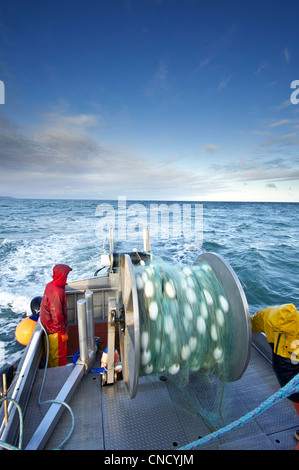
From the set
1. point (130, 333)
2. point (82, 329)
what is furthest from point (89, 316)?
point (130, 333)

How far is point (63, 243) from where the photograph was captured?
62.8 feet

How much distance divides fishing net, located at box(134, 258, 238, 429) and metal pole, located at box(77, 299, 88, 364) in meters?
0.87

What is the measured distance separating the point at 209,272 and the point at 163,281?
0.66 metres

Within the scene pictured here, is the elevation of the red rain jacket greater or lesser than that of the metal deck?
greater

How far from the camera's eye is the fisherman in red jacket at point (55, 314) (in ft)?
13.3

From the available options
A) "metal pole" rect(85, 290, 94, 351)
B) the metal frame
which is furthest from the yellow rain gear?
"metal pole" rect(85, 290, 94, 351)

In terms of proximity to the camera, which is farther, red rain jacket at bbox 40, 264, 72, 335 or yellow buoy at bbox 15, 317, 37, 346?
yellow buoy at bbox 15, 317, 37, 346

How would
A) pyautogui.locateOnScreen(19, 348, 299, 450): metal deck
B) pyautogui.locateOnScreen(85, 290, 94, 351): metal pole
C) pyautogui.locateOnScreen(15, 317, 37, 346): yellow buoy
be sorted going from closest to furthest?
pyautogui.locateOnScreen(19, 348, 299, 450): metal deck → pyautogui.locateOnScreen(85, 290, 94, 351): metal pole → pyautogui.locateOnScreen(15, 317, 37, 346): yellow buoy

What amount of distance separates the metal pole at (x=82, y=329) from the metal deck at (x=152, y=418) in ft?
0.96

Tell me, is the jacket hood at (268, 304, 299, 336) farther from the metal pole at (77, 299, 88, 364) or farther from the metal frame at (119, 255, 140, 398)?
the metal pole at (77, 299, 88, 364)

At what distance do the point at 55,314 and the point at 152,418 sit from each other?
7.09ft

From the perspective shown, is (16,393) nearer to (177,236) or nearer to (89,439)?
(89,439)

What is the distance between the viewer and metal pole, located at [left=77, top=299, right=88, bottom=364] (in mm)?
3158

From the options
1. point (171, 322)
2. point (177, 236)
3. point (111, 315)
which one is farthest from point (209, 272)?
point (177, 236)
